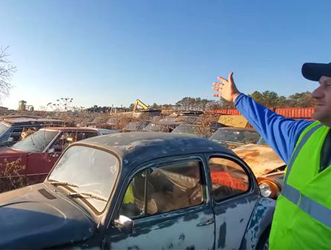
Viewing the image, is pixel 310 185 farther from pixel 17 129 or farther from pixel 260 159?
pixel 17 129

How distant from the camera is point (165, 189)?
302cm

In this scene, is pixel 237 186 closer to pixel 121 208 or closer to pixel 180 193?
pixel 180 193

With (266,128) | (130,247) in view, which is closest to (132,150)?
(130,247)

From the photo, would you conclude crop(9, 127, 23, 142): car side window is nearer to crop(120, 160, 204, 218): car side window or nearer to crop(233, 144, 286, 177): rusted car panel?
crop(233, 144, 286, 177): rusted car panel

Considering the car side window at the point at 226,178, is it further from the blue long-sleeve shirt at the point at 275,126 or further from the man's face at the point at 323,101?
the man's face at the point at 323,101

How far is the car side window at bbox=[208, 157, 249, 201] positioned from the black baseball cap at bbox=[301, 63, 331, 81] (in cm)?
150

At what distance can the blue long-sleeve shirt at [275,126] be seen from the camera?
7.17 ft

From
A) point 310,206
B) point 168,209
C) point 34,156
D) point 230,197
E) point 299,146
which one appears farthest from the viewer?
point 34,156

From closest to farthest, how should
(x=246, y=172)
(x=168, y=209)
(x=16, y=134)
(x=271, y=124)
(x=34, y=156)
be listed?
(x=271, y=124) → (x=168, y=209) → (x=246, y=172) → (x=34, y=156) → (x=16, y=134)

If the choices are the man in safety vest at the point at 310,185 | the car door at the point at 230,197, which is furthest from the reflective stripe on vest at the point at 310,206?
the car door at the point at 230,197

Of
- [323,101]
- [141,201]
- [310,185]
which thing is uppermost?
[323,101]

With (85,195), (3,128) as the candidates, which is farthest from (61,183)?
(3,128)

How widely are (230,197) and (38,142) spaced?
5.30 metres

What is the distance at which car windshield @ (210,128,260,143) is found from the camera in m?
8.82
